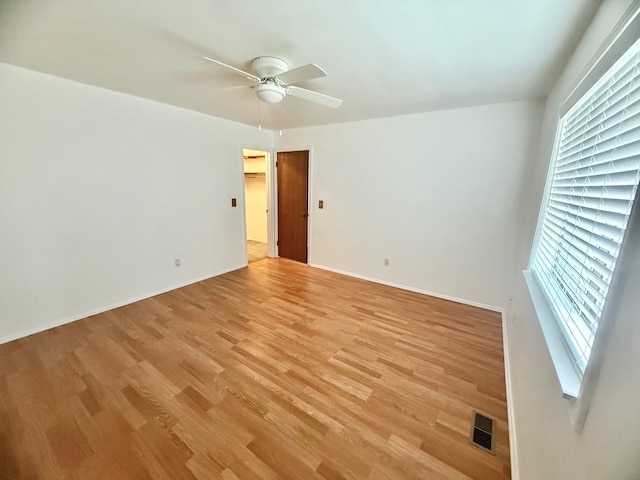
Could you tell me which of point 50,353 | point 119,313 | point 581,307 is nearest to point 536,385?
point 581,307

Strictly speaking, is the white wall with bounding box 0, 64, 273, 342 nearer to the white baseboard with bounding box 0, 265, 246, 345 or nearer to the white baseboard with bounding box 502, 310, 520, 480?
the white baseboard with bounding box 0, 265, 246, 345

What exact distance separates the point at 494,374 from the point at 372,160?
2.86 m

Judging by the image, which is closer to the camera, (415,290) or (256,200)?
(415,290)

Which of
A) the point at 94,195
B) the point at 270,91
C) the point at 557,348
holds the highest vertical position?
the point at 270,91

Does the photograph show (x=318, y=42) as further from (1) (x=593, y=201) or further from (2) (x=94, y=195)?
(2) (x=94, y=195)

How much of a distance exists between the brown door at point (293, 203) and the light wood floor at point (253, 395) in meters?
1.92

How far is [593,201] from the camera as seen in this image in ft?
3.42

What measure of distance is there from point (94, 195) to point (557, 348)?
3.92 m

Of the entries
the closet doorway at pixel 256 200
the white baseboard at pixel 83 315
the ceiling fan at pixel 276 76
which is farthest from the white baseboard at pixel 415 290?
the ceiling fan at pixel 276 76

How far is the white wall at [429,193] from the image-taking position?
2.86 metres

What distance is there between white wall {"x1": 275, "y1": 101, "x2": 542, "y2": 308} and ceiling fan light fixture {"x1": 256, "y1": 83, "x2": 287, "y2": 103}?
190 centimetres

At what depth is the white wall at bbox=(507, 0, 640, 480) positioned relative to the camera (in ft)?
1.72

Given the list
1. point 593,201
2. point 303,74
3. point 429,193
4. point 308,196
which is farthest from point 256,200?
point 593,201

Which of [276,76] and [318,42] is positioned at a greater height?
[318,42]
